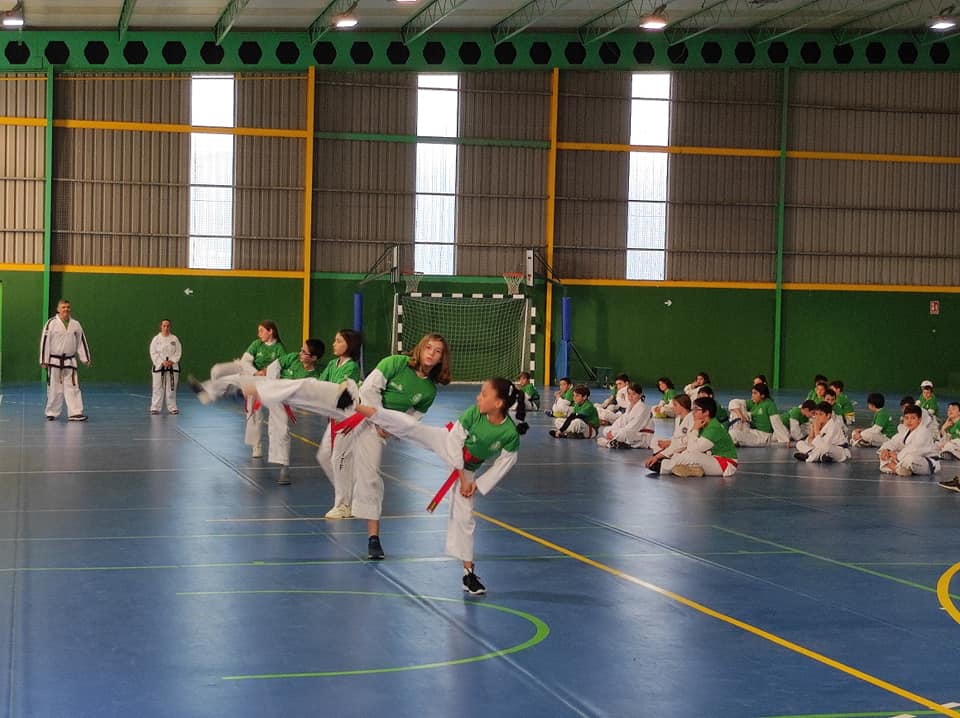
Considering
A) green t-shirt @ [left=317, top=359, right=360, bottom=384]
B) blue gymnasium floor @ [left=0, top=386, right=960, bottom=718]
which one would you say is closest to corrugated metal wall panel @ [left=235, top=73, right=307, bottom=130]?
blue gymnasium floor @ [left=0, top=386, right=960, bottom=718]

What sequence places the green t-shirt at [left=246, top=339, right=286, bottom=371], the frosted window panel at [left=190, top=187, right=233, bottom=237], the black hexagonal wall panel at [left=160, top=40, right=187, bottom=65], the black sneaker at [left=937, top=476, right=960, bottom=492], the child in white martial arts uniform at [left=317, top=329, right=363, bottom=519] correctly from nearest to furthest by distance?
the child in white martial arts uniform at [left=317, top=329, right=363, bottom=519], the black sneaker at [left=937, top=476, right=960, bottom=492], the green t-shirt at [left=246, top=339, right=286, bottom=371], the black hexagonal wall panel at [left=160, top=40, right=187, bottom=65], the frosted window panel at [left=190, top=187, right=233, bottom=237]

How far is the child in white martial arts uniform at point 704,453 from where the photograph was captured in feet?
61.5

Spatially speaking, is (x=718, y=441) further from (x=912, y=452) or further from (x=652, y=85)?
(x=652, y=85)

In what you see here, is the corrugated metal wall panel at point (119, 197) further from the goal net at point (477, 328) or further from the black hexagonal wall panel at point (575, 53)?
the black hexagonal wall panel at point (575, 53)

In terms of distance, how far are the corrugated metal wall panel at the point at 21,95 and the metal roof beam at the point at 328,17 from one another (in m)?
8.43

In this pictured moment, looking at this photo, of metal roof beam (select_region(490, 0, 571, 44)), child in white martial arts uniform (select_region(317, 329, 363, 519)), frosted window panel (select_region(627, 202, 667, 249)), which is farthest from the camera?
frosted window panel (select_region(627, 202, 667, 249))

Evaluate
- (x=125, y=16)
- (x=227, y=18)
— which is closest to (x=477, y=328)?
(x=227, y=18)

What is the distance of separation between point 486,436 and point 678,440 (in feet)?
32.9

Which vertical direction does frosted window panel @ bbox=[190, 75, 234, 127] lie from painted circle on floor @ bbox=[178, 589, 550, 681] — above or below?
above

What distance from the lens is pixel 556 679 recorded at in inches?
308

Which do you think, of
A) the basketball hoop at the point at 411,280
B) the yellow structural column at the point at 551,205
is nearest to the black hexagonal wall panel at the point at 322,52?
the basketball hoop at the point at 411,280

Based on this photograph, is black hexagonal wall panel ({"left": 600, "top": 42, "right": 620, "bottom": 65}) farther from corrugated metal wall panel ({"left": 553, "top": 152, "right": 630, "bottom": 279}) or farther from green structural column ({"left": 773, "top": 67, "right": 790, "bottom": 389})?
green structural column ({"left": 773, "top": 67, "right": 790, "bottom": 389})

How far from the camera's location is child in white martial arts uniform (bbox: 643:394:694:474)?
19.0 metres

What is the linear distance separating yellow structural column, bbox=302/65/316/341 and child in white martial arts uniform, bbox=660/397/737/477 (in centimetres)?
2275
